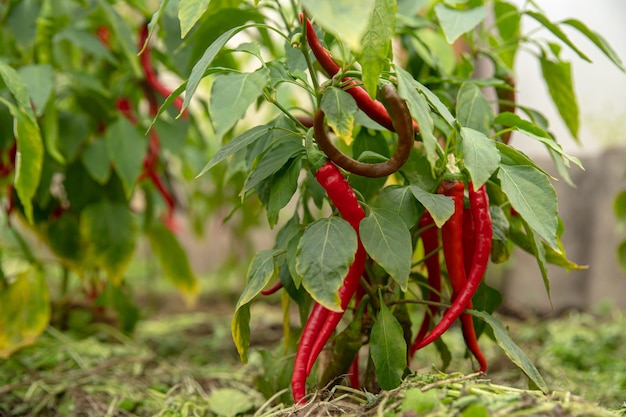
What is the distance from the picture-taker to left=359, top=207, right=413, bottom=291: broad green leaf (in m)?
0.77

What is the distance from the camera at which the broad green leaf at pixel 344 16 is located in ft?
1.75

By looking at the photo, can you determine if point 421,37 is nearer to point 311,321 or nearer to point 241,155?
point 241,155

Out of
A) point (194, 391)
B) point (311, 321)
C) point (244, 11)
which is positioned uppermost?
point (244, 11)

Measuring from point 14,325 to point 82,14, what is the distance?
28.3 inches

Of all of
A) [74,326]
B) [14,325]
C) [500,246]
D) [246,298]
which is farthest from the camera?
[74,326]

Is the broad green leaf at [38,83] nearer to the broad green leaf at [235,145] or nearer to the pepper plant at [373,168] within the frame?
the pepper plant at [373,168]

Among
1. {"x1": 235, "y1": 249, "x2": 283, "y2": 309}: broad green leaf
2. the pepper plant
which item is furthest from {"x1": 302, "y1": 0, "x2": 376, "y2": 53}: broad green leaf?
{"x1": 235, "y1": 249, "x2": 283, "y2": 309}: broad green leaf

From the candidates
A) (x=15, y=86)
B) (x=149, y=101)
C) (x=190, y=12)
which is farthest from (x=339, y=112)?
(x=149, y=101)

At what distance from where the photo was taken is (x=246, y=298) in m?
0.85

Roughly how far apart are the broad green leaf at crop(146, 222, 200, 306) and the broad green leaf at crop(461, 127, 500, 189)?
4.15ft

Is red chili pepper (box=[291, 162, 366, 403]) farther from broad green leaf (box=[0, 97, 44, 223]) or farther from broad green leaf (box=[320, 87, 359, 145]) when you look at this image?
broad green leaf (box=[0, 97, 44, 223])

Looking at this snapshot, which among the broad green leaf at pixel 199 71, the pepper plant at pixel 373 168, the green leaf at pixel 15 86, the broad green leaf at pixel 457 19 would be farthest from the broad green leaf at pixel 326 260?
the green leaf at pixel 15 86

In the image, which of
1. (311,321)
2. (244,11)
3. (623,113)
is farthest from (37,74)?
(623,113)

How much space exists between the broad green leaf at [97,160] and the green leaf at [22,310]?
0.29 metres
